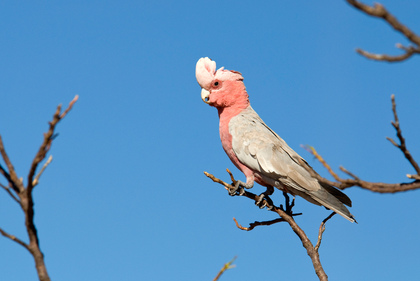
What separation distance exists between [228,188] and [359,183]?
2.57m

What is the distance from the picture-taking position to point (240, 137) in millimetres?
4984

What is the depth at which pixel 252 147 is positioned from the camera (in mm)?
4855

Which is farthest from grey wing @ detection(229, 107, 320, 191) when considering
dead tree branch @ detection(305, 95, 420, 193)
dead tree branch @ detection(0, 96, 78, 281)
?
dead tree branch @ detection(0, 96, 78, 281)

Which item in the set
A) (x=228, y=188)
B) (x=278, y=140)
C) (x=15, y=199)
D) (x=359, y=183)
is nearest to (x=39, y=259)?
(x=15, y=199)

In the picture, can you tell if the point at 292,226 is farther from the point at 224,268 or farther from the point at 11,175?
the point at 11,175

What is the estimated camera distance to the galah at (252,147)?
468cm

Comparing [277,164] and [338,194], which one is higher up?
[277,164]

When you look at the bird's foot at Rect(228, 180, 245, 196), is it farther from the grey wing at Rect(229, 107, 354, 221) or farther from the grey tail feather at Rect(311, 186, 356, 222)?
the grey tail feather at Rect(311, 186, 356, 222)

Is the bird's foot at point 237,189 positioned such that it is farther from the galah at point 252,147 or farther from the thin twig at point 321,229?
the thin twig at point 321,229

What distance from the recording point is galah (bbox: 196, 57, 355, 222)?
468 centimetres

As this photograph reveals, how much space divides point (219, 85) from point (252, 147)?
93 cm

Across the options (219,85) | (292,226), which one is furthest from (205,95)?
(292,226)

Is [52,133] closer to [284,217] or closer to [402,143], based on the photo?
[402,143]

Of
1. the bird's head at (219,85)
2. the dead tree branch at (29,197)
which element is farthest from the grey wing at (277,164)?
the dead tree branch at (29,197)
